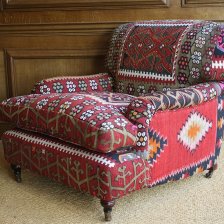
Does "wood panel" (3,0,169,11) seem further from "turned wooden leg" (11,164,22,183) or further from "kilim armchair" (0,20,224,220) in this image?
"turned wooden leg" (11,164,22,183)

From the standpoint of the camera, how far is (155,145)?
1822 mm

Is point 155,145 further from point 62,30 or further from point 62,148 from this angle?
point 62,30

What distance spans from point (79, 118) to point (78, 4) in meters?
1.27

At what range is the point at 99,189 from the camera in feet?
5.61

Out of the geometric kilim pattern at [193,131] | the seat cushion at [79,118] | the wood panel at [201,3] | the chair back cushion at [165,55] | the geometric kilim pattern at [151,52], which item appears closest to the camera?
the seat cushion at [79,118]

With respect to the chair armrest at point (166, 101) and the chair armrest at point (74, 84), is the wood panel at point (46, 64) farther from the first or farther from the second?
the chair armrest at point (166, 101)

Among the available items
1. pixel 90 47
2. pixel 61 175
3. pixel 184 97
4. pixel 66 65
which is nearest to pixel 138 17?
pixel 90 47

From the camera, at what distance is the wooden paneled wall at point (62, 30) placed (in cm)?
274

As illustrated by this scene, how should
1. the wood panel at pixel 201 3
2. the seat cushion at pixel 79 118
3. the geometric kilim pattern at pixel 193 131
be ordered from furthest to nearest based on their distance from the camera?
the wood panel at pixel 201 3 → the geometric kilim pattern at pixel 193 131 → the seat cushion at pixel 79 118

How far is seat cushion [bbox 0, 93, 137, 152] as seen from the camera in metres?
1.67

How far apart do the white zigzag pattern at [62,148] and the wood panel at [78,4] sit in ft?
3.45

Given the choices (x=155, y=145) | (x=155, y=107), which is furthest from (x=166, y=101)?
(x=155, y=145)

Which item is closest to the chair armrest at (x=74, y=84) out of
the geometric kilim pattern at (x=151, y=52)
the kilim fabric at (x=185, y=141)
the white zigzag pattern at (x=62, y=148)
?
the geometric kilim pattern at (x=151, y=52)

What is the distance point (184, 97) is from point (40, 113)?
0.65m
